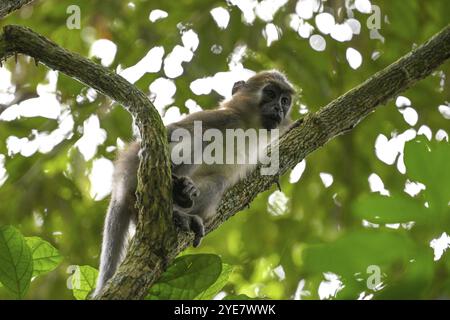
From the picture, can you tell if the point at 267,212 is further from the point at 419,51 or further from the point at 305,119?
the point at 419,51

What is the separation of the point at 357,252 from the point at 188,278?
1.59 meters

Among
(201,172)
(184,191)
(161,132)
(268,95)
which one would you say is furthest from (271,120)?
(161,132)

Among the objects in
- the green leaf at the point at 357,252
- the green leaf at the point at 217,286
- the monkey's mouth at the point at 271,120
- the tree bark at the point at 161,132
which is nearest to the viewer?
the green leaf at the point at 357,252

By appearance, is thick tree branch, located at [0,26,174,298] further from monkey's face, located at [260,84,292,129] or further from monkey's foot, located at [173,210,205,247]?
monkey's face, located at [260,84,292,129]

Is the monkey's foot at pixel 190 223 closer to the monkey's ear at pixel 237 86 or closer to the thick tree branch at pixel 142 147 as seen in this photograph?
the thick tree branch at pixel 142 147

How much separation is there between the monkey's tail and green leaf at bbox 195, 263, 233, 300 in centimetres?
164

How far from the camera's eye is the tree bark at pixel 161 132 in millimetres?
3193

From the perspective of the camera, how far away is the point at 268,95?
22.4 ft

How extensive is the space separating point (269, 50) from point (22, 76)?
2.81 metres

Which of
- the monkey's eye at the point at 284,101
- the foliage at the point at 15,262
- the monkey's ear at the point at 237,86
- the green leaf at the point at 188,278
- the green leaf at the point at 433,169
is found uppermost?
the green leaf at the point at 433,169

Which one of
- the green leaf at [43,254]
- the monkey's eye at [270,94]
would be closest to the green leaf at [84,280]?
the green leaf at [43,254]

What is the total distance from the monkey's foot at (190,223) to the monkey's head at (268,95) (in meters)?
2.32

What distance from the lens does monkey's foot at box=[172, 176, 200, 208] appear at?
15.2 feet

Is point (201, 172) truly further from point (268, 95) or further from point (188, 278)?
point (188, 278)
